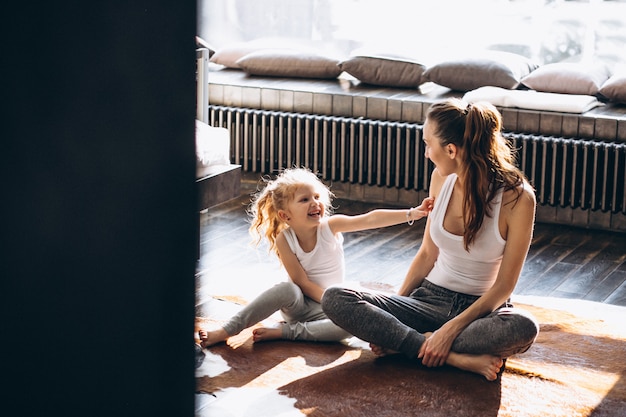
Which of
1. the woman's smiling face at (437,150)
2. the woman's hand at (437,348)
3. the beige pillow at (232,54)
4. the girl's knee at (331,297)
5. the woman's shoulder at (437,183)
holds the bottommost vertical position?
the woman's hand at (437,348)

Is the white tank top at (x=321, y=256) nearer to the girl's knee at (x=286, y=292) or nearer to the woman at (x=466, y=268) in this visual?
the girl's knee at (x=286, y=292)

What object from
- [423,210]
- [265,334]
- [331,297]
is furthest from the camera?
[265,334]

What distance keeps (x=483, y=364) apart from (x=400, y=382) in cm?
24

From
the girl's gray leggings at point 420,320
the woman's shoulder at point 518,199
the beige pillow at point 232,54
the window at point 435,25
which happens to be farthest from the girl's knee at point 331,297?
the beige pillow at point 232,54

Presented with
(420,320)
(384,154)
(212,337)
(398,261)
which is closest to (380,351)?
(420,320)

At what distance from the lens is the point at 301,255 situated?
301 cm

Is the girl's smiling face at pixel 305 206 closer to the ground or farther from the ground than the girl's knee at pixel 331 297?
farther from the ground

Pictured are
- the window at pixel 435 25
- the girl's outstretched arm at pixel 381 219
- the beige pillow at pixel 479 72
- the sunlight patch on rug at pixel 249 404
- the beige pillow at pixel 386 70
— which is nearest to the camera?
the sunlight patch on rug at pixel 249 404

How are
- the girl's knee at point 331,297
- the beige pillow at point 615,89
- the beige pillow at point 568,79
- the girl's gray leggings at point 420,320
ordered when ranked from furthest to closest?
1. the beige pillow at point 568,79
2. the beige pillow at point 615,89
3. the girl's knee at point 331,297
4. the girl's gray leggings at point 420,320

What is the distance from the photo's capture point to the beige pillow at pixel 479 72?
4.92 meters

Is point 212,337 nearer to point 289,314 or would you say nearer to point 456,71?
point 289,314

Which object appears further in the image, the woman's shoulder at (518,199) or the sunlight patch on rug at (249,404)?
the woman's shoulder at (518,199)

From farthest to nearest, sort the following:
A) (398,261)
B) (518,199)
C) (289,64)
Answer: (289,64), (398,261), (518,199)

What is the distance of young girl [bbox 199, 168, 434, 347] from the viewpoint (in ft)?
9.68
